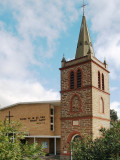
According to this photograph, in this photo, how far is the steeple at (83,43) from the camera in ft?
93.1

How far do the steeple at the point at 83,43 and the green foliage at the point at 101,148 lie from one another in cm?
1615

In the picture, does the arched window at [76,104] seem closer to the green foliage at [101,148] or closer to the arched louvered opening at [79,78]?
the arched louvered opening at [79,78]

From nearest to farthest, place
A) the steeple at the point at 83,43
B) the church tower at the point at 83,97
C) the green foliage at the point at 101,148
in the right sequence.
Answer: the green foliage at the point at 101,148, the church tower at the point at 83,97, the steeple at the point at 83,43

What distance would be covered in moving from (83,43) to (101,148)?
62.2 feet

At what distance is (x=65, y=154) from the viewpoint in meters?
26.0

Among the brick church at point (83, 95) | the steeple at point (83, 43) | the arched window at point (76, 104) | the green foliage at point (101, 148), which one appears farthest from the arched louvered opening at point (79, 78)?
the green foliage at point (101, 148)

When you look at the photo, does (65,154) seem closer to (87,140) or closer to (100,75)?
(100,75)

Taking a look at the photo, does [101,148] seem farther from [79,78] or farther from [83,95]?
[79,78]

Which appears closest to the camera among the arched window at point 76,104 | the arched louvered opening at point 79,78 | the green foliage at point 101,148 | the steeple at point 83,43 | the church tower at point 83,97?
the green foliage at point 101,148

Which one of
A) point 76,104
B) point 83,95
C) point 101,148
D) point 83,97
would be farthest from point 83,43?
point 101,148

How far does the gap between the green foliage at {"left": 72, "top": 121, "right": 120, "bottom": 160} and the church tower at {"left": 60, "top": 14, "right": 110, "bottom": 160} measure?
1048 centimetres

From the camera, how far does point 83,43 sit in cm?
2905

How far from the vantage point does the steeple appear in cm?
2838

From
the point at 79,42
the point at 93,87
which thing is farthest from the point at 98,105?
the point at 79,42
